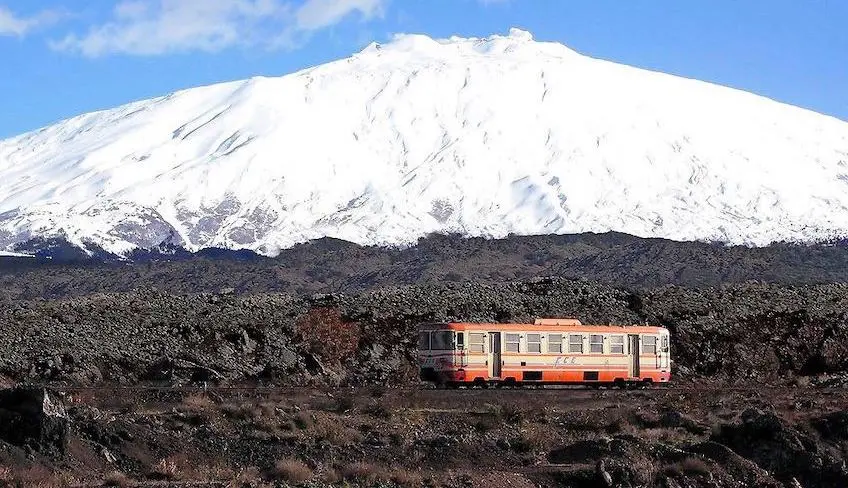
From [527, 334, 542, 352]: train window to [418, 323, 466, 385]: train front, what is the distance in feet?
6.77

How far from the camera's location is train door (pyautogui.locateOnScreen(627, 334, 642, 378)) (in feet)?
136

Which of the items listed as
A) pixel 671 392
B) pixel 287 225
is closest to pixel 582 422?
pixel 671 392

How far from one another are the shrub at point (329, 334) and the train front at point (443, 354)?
384 inches

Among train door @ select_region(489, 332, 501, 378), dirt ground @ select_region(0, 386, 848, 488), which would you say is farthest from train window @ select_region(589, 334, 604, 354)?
dirt ground @ select_region(0, 386, 848, 488)

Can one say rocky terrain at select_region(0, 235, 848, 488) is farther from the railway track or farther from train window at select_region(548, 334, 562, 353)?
train window at select_region(548, 334, 562, 353)

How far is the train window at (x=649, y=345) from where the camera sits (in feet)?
138

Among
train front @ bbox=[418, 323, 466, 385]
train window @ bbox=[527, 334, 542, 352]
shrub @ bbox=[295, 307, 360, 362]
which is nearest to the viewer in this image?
train front @ bbox=[418, 323, 466, 385]

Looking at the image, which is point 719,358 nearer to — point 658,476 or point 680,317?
point 680,317

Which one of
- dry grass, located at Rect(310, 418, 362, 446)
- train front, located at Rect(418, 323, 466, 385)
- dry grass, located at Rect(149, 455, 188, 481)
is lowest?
dry grass, located at Rect(149, 455, 188, 481)

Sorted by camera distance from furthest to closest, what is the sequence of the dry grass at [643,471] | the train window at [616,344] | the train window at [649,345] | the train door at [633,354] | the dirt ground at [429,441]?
the train window at [649,345] < the train door at [633,354] < the train window at [616,344] < the dry grass at [643,471] < the dirt ground at [429,441]

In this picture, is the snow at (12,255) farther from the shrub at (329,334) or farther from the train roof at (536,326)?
the train roof at (536,326)

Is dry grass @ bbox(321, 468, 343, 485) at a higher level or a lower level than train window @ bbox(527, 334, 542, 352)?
lower

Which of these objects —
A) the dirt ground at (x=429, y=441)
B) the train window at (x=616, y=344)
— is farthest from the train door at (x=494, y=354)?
the train window at (x=616, y=344)

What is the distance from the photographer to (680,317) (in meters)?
56.3
